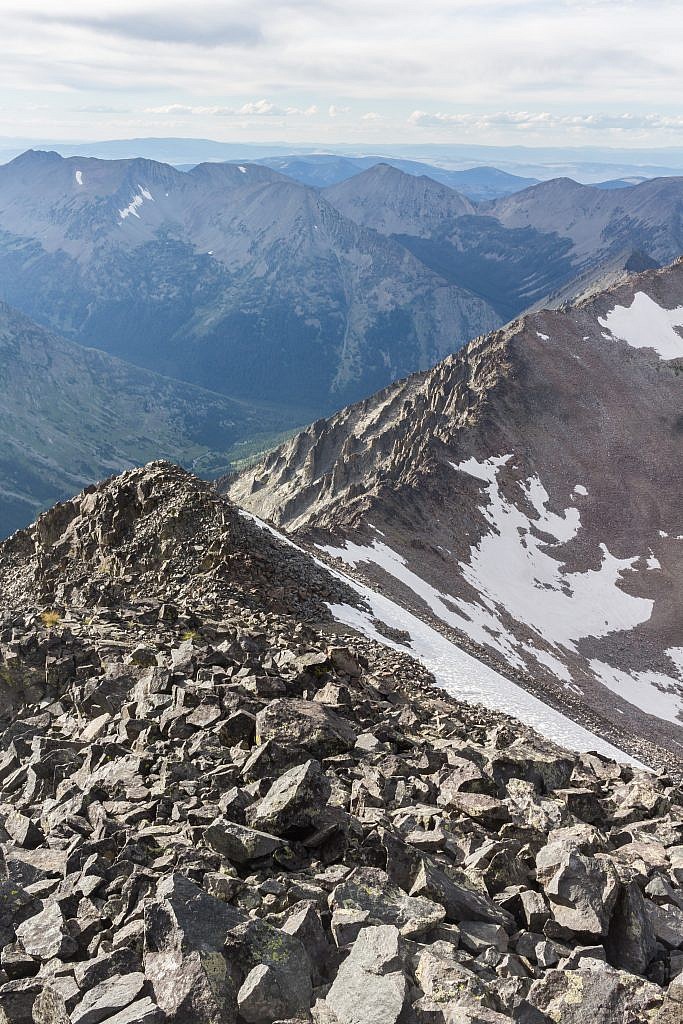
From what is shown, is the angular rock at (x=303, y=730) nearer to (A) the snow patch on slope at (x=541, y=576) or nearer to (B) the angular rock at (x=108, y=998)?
(B) the angular rock at (x=108, y=998)

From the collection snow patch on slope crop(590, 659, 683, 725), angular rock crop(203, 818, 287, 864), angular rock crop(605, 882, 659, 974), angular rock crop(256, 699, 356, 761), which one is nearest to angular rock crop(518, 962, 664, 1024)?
angular rock crop(605, 882, 659, 974)

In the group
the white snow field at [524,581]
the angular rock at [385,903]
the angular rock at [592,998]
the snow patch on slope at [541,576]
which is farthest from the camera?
the snow patch on slope at [541,576]

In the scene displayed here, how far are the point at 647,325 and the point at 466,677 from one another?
450 ft

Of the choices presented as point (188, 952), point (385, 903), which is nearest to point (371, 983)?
point (385, 903)

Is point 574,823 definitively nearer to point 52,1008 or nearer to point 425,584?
point 52,1008

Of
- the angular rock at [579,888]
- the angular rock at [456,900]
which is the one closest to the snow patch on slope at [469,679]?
the angular rock at [579,888]

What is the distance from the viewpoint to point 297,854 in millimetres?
13328

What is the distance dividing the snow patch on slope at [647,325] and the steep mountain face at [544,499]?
1.29 ft

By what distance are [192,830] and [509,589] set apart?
76742 mm

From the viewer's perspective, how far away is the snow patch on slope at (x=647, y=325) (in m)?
154

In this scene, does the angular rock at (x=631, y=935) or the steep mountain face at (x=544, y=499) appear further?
the steep mountain face at (x=544, y=499)

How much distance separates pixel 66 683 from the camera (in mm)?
23844

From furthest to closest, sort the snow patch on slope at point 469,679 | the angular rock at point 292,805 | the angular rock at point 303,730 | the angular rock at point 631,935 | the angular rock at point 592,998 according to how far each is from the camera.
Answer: the snow patch on slope at point 469,679 → the angular rock at point 303,730 → the angular rock at point 292,805 → the angular rock at point 631,935 → the angular rock at point 592,998

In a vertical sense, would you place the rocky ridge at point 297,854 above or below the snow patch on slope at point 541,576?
above
